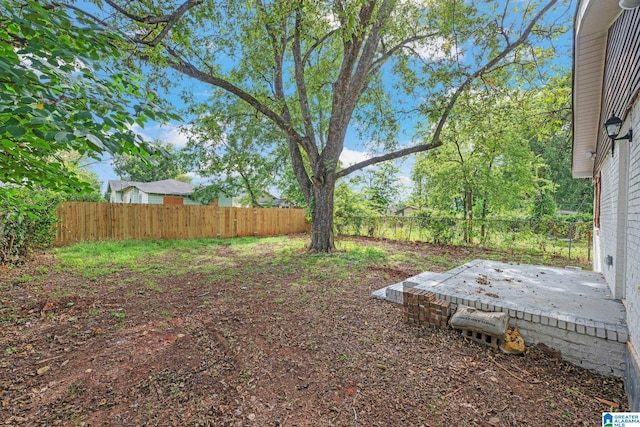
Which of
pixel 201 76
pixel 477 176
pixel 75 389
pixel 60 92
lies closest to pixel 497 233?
pixel 477 176

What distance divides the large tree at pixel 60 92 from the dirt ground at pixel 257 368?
5.55 ft

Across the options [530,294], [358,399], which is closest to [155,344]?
[358,399]

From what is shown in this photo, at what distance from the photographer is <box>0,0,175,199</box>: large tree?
139 cm

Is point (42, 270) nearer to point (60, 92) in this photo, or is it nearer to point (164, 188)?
point (60, 92)

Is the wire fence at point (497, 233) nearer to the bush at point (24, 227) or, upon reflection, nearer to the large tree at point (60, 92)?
the large tree at point (60, 92)

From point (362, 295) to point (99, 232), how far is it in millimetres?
9225

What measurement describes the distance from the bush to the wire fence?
10510 millimetres

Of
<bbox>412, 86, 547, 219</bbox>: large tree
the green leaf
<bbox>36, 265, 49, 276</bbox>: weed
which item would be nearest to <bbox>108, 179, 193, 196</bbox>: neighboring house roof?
<bbox>36, 265, 49, 276</bbox>: weed

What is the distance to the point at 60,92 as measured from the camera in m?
1.81

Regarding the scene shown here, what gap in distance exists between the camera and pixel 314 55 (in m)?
9.39

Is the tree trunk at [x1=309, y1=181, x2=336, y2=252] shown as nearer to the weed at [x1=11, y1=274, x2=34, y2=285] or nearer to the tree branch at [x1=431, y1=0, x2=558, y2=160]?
the tree branch at [x1=431, y1=0, x2=558, y2=160]

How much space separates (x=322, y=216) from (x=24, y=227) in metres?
6.70

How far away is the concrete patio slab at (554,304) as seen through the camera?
2350mm

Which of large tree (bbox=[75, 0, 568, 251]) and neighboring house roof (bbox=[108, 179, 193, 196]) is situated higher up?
large tree (bbox=[75, 0, 568, 251])
